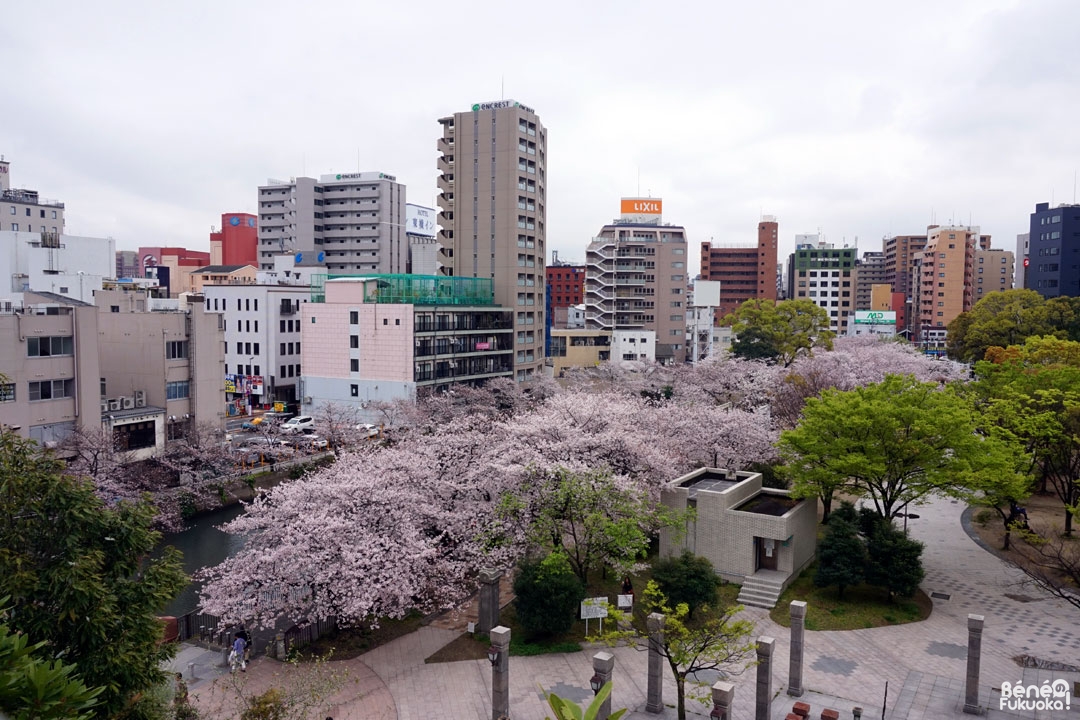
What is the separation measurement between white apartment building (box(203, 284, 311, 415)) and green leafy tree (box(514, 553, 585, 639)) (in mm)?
50051

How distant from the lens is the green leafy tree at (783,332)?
68688 mm

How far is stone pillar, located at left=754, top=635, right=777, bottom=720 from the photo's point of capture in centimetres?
1681

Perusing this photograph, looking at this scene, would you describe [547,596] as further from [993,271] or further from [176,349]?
[993,271]

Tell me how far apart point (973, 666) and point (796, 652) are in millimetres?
3818

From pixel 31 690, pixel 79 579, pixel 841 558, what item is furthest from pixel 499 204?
pixel 31 690

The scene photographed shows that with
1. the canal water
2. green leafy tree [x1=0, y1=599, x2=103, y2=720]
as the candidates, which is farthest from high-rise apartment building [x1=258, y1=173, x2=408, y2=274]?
green leafy tree [x1=0, y1=599, x2=103, y2=720]

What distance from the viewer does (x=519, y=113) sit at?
66125mm

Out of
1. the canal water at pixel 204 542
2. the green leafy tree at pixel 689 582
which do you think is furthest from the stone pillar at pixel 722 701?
the canal water at pixel 204 542

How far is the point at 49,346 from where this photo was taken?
36.7m

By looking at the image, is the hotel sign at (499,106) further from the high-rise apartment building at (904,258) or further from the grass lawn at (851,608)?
the high-rise apartment building at (904,258)

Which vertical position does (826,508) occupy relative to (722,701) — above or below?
above

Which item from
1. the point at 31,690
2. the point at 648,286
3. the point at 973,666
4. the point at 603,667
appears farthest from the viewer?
the point at 648,286

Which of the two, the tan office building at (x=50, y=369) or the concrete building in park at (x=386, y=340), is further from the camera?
the concrete building in park at (x=386, y=340)

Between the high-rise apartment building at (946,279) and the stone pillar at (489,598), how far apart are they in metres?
113
